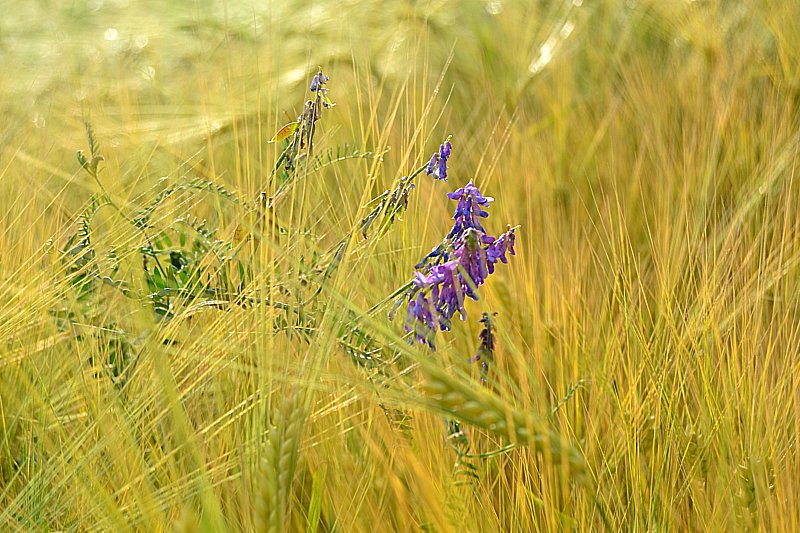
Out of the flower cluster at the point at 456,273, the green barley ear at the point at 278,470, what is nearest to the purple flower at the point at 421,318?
the flower cluster at the point at 456,273

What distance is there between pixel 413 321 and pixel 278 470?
0.19 metres

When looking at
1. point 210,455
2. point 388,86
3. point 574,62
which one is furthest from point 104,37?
point 210,455

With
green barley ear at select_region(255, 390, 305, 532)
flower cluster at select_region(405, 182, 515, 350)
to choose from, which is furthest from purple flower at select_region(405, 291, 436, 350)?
green barley ear at select_region(255, 390, 305, 532)

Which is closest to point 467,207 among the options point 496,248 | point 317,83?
point 496,248

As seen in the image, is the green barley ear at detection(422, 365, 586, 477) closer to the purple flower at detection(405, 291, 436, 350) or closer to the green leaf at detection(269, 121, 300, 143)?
the purple flower at detection(405, 291, 436, 350)

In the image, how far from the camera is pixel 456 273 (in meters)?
0.61

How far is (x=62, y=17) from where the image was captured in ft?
5.49

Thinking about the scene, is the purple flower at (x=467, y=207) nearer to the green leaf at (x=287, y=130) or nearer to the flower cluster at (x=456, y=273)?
the flower cluster at (x=456, y=273)

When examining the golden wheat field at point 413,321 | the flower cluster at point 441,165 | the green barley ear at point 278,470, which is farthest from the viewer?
the flower cluster at point 441,165

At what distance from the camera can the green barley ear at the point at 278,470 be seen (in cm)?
42

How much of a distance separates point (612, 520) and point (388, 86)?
40.0 inches

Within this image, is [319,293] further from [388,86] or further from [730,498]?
[388,86]

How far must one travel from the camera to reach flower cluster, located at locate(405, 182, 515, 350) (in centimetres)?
59

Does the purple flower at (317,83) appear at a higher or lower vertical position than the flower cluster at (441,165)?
higher
